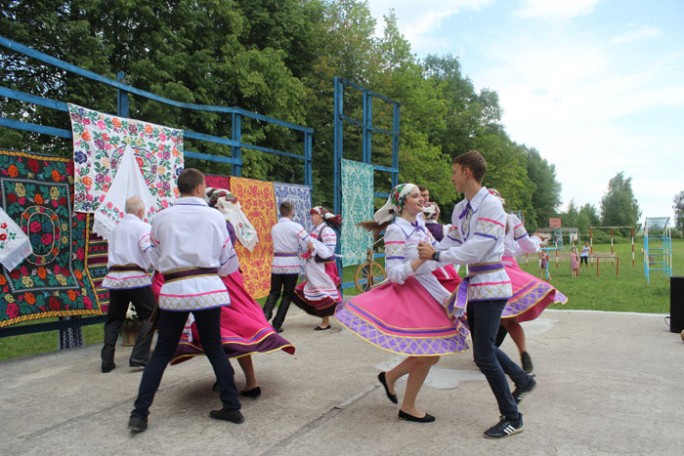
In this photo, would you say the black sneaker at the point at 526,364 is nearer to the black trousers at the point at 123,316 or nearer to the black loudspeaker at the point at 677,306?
the black loudspeaker at the point at 677,306

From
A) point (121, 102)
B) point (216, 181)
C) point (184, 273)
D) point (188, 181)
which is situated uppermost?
point (121, 102)

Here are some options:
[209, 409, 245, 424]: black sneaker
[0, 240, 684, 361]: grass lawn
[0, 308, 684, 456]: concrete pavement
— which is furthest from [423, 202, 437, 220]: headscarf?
[0, 240, 684, 361]: grass lawn

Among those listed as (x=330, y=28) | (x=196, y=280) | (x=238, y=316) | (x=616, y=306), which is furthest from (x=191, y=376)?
(x=330, y=28)

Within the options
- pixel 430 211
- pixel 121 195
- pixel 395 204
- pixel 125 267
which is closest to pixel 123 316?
pixel 125 267

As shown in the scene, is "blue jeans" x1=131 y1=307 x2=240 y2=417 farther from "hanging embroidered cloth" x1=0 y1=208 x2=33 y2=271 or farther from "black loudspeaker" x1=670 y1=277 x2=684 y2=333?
"black loudspeaker" x1=670 y1=277 x2=684 y2=333

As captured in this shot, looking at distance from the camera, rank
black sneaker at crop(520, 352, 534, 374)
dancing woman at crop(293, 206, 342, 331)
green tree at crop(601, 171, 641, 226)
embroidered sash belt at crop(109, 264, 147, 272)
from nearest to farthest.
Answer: black sneaker at crop(520, 352, 534, 374)
embroidered sash belt at crop(109, 264, 147, 272)
dancing woman at crop(293, 206, 342, 331)
green tree at crop(601, 171, 641, 226)

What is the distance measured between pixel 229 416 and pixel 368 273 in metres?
7.12

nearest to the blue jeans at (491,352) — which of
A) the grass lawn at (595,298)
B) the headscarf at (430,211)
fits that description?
the headscarf at (430,211)

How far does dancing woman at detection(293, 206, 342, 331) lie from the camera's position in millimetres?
7648

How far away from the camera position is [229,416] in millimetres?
3797

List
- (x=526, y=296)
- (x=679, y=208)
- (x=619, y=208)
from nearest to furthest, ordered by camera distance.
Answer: (x=526, y=296), (x=619, y=208), (x=679, y=208)

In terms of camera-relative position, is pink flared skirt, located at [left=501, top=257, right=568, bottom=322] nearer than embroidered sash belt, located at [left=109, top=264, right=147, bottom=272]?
Yes

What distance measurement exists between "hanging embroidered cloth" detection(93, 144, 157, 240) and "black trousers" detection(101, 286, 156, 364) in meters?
1.08

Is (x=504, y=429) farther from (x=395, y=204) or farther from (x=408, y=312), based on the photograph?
(x=395, y=204)
